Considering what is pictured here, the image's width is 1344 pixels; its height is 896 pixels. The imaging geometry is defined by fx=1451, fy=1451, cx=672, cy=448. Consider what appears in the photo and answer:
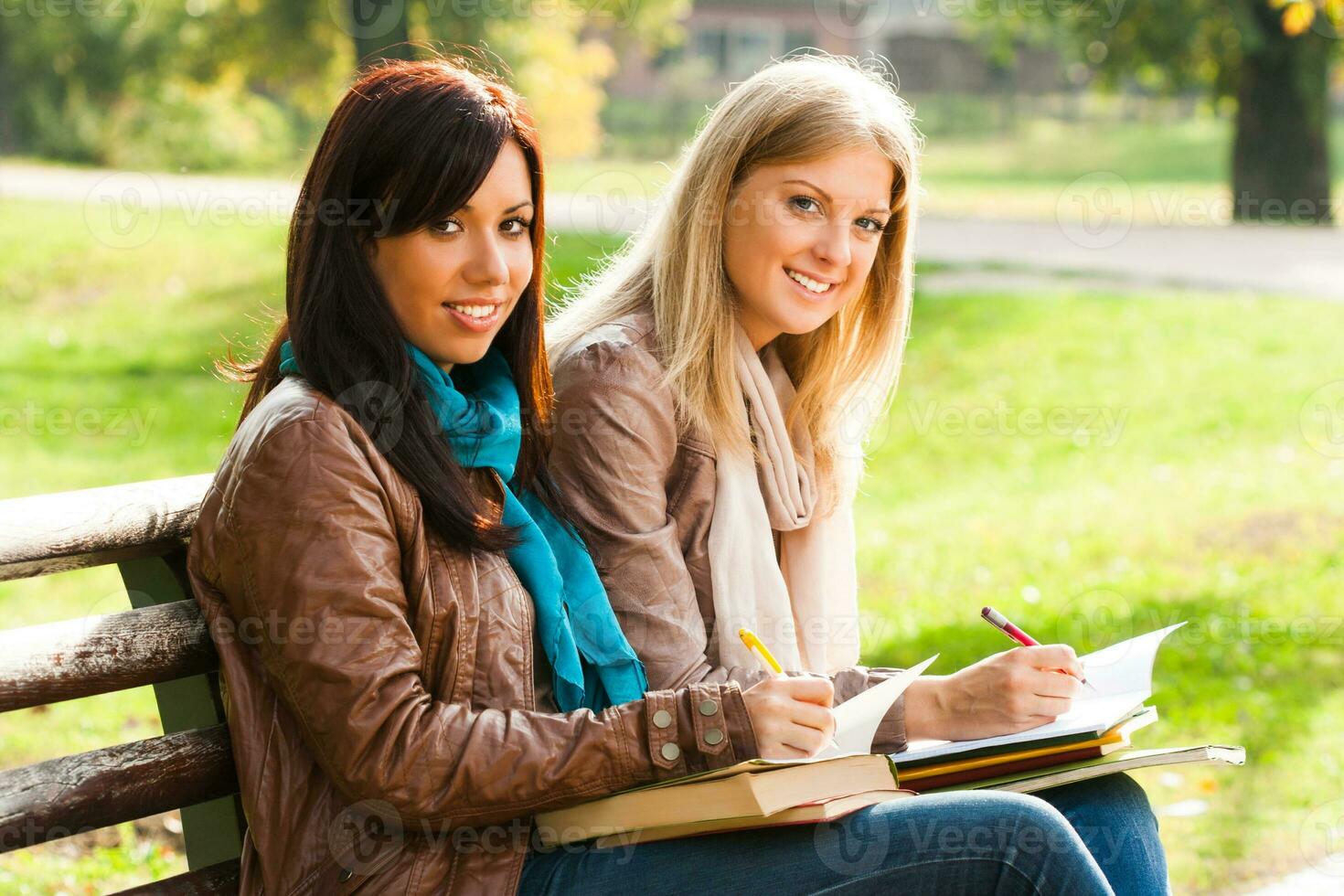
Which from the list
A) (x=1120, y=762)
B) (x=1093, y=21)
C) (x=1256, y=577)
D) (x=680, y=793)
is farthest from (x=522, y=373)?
(x=1093, y=21)

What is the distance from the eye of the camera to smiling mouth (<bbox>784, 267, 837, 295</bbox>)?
112 inches

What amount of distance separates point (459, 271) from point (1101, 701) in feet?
4.39

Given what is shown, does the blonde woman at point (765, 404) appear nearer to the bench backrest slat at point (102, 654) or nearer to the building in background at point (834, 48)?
the bench backrest slat at point (102, 654)

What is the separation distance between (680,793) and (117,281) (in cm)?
1073

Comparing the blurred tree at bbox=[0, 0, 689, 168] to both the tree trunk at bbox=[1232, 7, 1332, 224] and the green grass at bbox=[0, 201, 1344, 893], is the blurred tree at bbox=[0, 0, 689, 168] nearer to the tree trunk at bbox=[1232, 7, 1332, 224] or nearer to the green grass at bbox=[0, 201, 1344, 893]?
the green grass at bbox=[0, 201, 1344, 893]

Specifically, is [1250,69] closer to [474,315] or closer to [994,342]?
[994,342]

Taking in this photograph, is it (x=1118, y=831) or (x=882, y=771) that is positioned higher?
(x=882, y=771)

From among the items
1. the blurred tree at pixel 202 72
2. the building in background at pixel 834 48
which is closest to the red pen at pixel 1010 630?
the blurred tree at pixel 202 72

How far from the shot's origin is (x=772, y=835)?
212 centimetres

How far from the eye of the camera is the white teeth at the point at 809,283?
285cm

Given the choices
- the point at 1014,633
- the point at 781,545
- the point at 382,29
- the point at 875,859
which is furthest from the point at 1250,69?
the point at 875,859

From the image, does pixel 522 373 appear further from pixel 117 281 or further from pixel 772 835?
pixel 117 281

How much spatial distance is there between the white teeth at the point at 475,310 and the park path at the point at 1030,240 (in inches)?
350

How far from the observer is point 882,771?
2.17 meters
